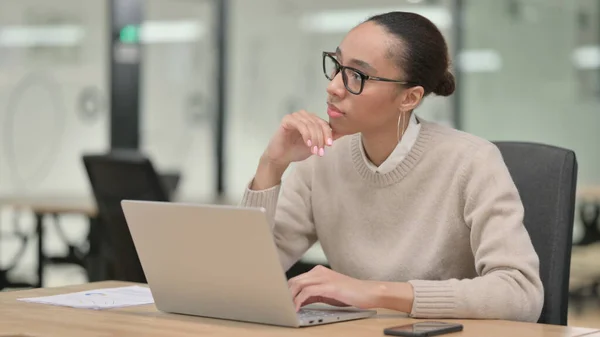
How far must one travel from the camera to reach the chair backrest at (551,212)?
214 centimetres

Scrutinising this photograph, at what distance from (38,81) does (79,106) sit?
322 millimetres

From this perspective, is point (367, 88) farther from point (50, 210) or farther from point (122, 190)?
point (50, 210)

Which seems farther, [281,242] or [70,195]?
[70,195]

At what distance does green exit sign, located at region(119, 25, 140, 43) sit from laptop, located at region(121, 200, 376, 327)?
4867mm

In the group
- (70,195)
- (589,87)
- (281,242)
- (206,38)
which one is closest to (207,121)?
(206,38)

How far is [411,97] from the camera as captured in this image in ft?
7.16

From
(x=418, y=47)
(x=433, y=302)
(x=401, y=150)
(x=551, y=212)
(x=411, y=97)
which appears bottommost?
(x=433, y=302)

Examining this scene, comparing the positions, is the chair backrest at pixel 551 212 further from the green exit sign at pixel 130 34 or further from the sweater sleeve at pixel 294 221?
the green exit sign at pixel 130 34

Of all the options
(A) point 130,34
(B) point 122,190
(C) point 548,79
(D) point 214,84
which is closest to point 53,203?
(A) point 130,34

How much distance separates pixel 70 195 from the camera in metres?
6.54

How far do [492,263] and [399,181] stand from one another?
31cm

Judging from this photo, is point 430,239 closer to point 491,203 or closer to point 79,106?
point 491,203

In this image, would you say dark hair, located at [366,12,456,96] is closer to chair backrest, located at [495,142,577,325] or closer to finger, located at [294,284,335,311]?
chair backrest, located at [495,142,577,325]

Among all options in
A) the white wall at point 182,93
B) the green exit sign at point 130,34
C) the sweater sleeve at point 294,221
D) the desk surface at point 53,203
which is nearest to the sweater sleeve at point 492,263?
the sweater sleeve at point 294,221
